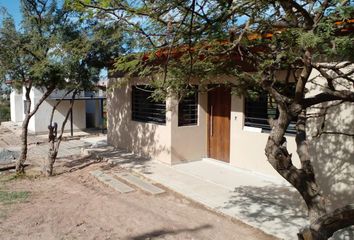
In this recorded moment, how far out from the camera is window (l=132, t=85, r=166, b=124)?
10467mm

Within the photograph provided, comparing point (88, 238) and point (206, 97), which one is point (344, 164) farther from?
point (206, 97)

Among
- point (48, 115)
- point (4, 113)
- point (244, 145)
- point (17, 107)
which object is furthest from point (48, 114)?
point (244, 145)

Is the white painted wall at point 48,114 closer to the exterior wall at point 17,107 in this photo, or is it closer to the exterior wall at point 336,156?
the exterior wall at point 17,107

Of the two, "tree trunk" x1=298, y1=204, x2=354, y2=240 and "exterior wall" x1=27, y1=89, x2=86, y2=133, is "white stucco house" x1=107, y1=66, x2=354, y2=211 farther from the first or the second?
"exterior wall" x1=27, y1=89, x2=86, y2=133

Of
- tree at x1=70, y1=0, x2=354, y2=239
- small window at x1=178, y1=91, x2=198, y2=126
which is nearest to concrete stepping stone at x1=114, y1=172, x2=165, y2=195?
small window at x1=178, y1=91, x2=198, y2=126

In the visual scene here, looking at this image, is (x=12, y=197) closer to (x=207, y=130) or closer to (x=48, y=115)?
(x=207, y=130)

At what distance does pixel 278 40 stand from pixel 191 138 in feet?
21.1

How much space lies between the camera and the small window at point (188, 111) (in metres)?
9.97

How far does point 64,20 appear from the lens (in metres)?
8.93

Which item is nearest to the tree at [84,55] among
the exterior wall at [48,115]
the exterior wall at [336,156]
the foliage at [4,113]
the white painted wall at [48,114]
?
the exterior wall at [336,156]

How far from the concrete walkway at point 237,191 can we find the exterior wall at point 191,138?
0.26m

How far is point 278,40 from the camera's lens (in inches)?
152

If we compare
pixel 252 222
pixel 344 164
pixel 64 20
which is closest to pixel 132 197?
pixel 252 222

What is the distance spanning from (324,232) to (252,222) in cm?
310
